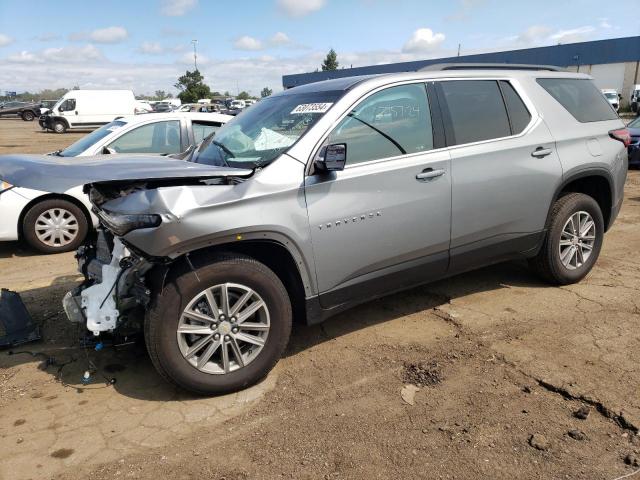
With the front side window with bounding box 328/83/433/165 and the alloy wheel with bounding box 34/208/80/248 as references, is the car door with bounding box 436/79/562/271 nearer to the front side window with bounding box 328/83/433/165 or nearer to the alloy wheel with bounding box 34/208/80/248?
the front side window with bounding box 328/83/433/165

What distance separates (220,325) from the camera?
311cm

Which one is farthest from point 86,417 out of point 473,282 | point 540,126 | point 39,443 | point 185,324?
point 540,126

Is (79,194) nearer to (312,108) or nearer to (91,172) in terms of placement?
(91,172)

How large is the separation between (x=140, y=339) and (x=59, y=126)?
103ft

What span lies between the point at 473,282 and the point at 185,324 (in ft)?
10.0

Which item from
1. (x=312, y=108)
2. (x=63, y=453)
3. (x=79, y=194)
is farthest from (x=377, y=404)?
(x=79, y=194)

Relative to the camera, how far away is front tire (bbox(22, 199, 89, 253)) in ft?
20.5

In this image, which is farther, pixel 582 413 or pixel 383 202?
pixel 383 202

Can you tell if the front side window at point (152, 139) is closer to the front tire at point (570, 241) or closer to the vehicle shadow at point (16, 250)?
the vehicle shadow at point (16, 250)

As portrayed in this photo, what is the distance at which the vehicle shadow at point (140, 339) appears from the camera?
3441 mm

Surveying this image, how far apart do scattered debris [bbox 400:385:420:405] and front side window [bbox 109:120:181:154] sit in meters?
4.95

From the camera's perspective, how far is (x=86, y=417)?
3037mm

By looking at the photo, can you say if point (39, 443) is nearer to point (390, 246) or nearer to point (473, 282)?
point (390, 246)

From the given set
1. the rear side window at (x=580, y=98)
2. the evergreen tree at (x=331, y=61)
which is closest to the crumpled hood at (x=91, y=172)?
the rear side window at (x=580, y=98)
